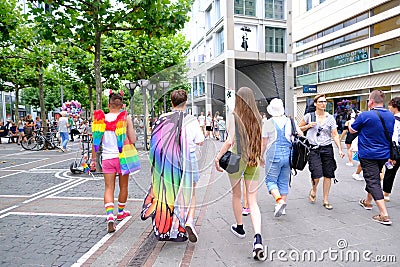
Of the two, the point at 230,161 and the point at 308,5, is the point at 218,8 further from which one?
the point at 308,5

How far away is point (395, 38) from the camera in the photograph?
18.8m

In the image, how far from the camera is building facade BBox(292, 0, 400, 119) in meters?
19.3

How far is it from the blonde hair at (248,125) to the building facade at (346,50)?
61.7 ft

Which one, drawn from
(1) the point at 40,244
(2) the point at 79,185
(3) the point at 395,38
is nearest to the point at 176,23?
(2) the point at 79,185

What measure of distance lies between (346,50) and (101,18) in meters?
19.8

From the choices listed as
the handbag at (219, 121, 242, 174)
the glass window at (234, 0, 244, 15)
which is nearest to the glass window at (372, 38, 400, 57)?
the glass window at (234, 0, 244, 15)

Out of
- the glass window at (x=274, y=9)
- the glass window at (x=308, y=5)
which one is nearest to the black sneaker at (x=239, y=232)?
the glass window at (x=274, y=9)

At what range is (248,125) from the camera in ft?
11.3

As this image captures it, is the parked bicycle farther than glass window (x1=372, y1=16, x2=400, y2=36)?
No

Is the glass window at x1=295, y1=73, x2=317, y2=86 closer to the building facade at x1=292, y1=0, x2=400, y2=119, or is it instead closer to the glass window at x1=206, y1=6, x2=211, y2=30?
the building facade at x1=292, y1=0, x2=400, y2=119

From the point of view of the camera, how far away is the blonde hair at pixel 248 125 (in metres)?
3.43

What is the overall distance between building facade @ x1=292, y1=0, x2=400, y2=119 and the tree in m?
15.7

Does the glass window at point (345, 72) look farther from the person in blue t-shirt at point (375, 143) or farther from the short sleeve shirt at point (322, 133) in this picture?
the person in blue t-shirt at point (375, 143)

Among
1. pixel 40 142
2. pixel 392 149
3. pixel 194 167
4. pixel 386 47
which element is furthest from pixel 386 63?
pixel 194 167
